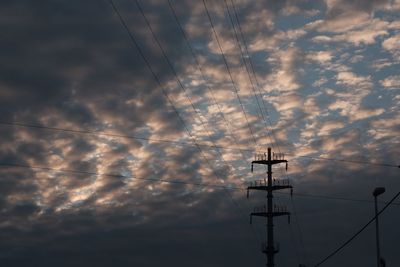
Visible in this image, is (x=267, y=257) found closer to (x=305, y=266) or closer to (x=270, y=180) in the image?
(x=270, y=180)

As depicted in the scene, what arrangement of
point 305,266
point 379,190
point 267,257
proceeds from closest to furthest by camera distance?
point 379,190 < point 267,257 < point 305,266

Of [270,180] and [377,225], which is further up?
[270,180]

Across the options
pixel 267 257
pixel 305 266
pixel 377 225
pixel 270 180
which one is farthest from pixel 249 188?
pixel 305 266

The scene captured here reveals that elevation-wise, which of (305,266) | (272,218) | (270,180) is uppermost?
(270,180)

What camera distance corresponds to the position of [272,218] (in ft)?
193

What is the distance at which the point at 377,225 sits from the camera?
123ft

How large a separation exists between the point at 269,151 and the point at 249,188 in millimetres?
4442

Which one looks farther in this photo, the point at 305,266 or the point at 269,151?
the point at 305,266

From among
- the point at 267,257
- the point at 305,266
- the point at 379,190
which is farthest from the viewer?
the point at 305,266

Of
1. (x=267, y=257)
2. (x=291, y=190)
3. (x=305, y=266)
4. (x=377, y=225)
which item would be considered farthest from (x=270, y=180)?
(x=305, y=266)

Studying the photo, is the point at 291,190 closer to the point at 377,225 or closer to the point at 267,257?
the point at 267,257

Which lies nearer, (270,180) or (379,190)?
(379,190)

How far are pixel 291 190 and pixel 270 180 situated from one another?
2.43 m

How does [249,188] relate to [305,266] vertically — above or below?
above
